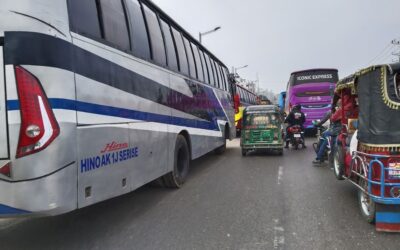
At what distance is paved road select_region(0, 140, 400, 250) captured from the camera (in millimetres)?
4418

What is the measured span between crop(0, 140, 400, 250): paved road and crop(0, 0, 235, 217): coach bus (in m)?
0.70

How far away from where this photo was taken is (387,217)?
4.64 m

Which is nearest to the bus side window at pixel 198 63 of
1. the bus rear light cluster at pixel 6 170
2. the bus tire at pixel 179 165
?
the bus tire at pixel 179 165

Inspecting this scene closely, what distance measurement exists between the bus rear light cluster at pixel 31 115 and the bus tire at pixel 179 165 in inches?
148

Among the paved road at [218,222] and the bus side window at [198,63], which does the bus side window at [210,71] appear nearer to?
the bus side window at [198,63]

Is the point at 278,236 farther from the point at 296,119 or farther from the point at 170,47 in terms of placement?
the point at 296,119

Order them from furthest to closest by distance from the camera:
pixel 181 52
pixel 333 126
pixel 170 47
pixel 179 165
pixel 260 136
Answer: pixel 260 136
pixel 333 126
pixel 181 52
pixel 179 165
pixel 170 47

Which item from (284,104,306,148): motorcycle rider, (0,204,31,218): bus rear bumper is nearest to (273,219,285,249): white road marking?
(0,204,31,218): bus rear bumper

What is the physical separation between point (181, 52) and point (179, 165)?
250 centimetres

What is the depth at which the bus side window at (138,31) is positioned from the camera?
213 inches

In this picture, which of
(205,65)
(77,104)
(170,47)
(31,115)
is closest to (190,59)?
(170,47)

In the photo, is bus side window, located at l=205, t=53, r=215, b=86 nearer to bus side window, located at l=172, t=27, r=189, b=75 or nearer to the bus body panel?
bus side window, located at l=172, t=27, r=189, b=75

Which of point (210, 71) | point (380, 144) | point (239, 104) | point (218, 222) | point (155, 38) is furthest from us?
point (239, 104)

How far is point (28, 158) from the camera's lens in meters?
3.27
